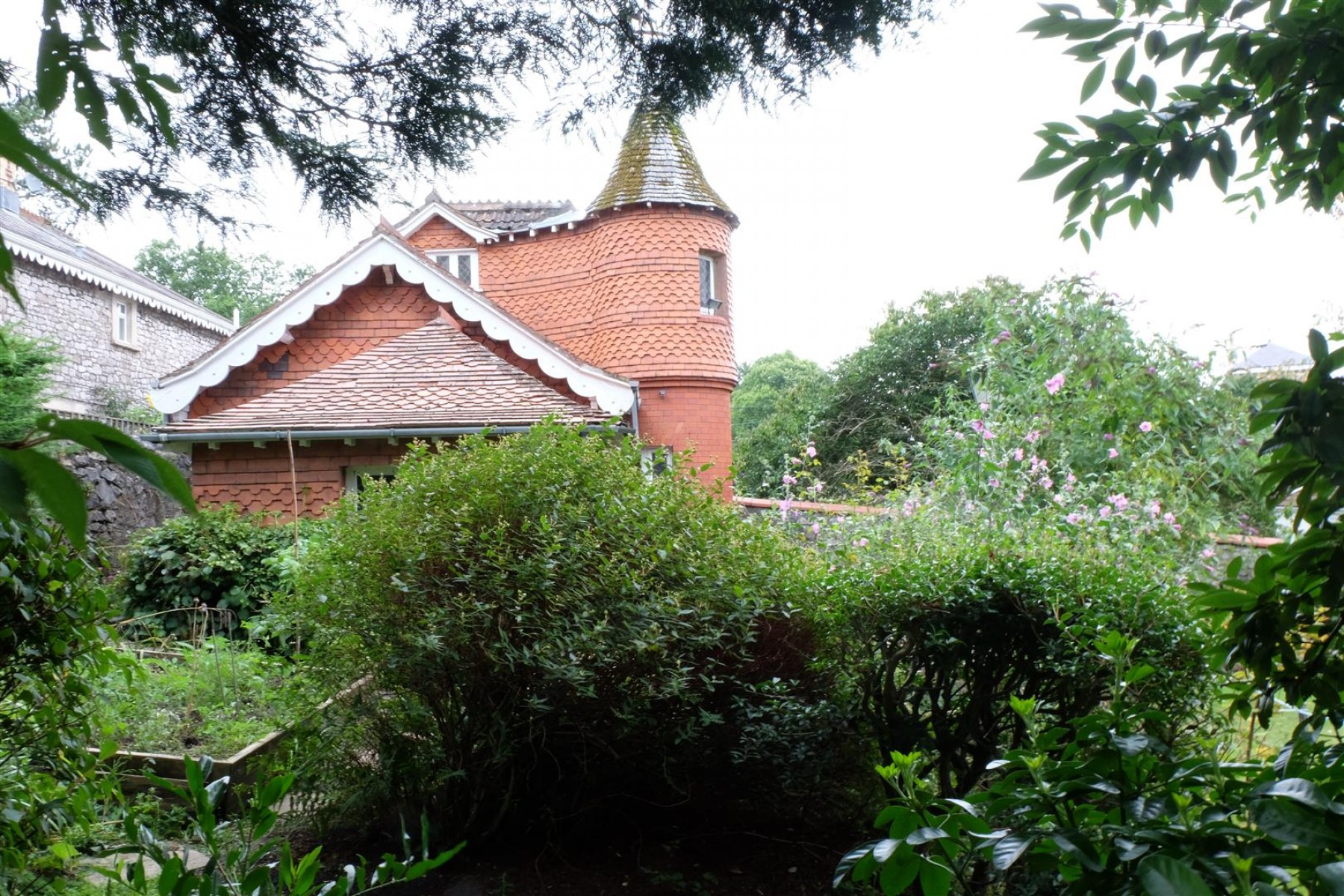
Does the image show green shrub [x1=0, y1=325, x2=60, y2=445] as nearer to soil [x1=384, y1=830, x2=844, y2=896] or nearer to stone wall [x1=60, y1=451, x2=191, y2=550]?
stone wall [x1=60, y1=451, x2=191, y2=550]

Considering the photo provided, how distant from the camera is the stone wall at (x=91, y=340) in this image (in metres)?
21.9

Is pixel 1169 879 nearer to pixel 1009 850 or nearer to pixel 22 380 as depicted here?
pixel 1009 850

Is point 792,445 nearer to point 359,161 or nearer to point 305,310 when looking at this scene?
point 305,310

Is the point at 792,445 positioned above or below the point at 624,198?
below

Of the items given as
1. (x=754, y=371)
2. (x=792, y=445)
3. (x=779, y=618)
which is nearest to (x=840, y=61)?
(x=779, y=618)

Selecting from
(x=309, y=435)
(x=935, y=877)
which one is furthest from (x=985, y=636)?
(x=309, y=435)

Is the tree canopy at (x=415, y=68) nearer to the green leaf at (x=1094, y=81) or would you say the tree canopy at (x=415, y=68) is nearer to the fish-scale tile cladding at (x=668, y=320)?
the green leaf at (x=1094, y=81)

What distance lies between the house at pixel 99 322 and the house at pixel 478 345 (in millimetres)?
7978

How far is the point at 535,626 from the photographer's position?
13.9 ft

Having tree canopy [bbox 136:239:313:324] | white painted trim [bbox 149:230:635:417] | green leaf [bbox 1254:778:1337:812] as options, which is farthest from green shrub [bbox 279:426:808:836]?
tree canopy [bbox 136:239:313:324]

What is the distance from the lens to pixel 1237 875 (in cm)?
110

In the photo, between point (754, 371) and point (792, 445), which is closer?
point (792, 445)

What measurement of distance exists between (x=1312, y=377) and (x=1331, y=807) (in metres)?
0.91

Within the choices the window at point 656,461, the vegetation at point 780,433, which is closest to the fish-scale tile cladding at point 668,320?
the vegetation at point 780,433
